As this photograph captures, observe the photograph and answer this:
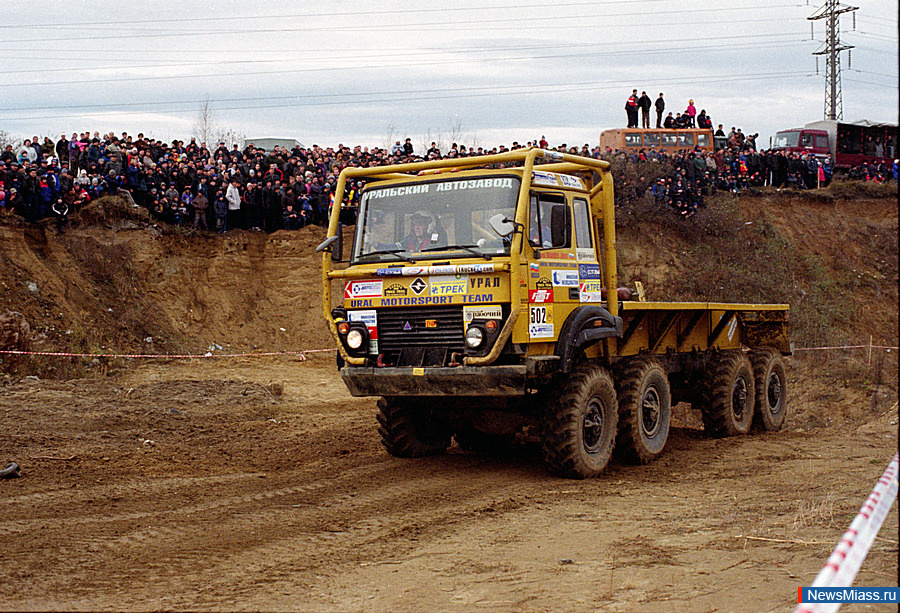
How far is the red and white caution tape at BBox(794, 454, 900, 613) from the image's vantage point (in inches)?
142

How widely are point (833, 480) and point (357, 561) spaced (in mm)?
5732

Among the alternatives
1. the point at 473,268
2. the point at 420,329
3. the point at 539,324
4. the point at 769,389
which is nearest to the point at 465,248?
the point at 473,268

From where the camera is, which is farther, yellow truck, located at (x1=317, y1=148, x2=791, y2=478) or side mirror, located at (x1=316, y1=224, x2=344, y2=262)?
side mirror, located at (x1=316, y1=224, x2=344, y2=262)

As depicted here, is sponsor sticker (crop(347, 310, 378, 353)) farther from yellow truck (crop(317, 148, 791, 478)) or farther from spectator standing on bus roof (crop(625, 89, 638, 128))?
spectator standing on bus roof (crop(625, 89, 638, 128))

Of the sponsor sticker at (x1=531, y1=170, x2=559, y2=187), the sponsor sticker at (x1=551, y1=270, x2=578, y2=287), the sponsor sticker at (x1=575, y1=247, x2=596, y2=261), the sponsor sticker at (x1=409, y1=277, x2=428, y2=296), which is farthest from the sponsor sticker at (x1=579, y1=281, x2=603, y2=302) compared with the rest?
the sponsor sticker at (x1=409, y1=277, x2=428, y2=296)

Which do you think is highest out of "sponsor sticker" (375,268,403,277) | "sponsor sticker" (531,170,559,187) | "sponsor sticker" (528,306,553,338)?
"sponsor sticker" (531,170,559,187)

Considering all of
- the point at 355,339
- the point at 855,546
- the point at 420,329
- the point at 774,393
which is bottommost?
the point at 774,393

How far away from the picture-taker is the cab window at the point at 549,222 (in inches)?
370

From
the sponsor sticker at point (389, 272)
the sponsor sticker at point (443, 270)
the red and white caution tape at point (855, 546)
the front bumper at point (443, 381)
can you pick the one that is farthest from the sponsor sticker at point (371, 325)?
the red and white caution tape at point (855, 546)

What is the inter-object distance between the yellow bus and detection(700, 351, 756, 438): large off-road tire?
18.1 meters

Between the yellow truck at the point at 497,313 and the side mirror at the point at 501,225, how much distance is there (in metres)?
0.01

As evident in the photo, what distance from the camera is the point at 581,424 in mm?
9672

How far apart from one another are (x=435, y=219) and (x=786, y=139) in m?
34.0

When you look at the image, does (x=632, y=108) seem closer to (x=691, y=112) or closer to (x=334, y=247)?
(x=691, y=112)
